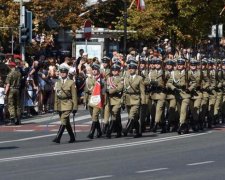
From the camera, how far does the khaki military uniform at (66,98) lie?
24625 millimetres

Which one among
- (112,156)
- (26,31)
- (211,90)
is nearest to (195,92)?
(211,90)

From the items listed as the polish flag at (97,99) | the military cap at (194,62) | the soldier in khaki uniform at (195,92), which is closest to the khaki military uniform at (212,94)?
the soldier in khaki uniform at (195,92)

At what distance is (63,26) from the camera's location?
47.1 metres

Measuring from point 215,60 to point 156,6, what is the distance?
21.6 m

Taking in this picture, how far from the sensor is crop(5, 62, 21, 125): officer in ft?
101

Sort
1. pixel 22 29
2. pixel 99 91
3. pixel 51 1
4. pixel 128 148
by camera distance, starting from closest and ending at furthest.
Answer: pixel 128 148 < pixel 99 91 < pixel 22 29 < pixel 51 1

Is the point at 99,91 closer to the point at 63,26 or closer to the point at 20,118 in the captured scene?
the point at 20,118

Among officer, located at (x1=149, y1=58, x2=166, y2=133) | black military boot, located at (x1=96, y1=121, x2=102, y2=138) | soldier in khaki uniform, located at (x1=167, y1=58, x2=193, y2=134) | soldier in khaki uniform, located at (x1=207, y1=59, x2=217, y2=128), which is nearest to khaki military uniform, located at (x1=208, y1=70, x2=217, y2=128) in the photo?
soldier in khaki uniform, located at (x1=207, y1=59, x2=217, y2=128)

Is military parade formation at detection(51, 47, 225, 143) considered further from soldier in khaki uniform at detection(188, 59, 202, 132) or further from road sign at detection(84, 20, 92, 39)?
road sign at detection(84, 20, 92, 39)

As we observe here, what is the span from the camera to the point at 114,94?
85.9 ft

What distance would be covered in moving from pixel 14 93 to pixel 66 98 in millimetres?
6663

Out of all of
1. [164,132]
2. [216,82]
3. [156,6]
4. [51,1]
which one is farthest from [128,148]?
[156,6]

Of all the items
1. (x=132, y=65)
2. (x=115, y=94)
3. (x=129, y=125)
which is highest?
(x=132, y=65)

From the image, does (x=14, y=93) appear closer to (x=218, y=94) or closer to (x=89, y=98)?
(x=89, y=98)
